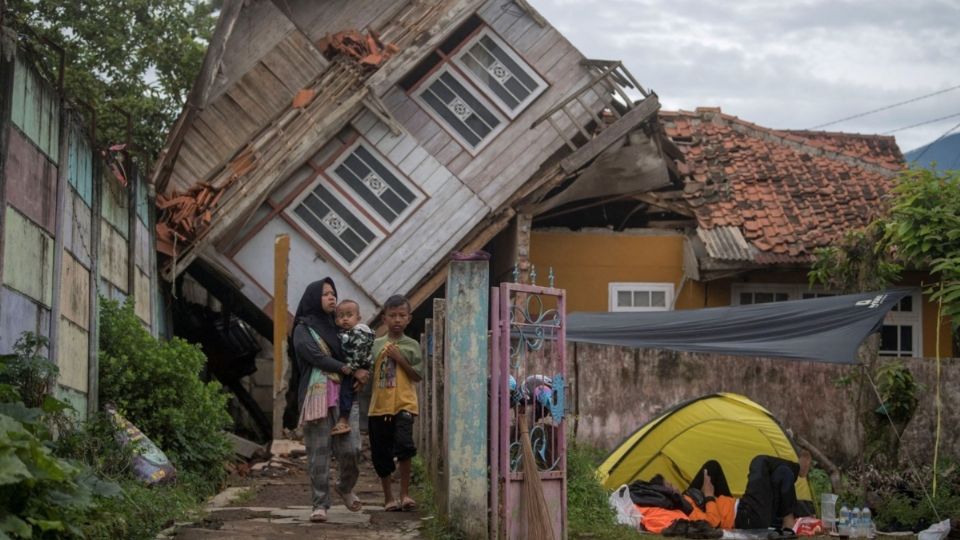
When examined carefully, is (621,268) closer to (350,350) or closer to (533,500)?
(350,350)

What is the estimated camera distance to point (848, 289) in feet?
46.0

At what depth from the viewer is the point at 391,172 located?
1788 centimetres

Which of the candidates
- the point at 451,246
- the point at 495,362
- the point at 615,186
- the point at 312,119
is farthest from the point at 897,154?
the point at 495,362

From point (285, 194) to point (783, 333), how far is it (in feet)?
24.0

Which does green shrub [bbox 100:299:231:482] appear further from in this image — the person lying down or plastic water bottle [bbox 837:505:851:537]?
plastic water bottle [bbox 837:505:851:537]

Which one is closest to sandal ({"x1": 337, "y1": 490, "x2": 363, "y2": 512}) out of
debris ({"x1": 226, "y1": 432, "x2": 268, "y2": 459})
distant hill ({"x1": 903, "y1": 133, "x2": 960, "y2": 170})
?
debris ({"x1": 226, "y1": 432, "x2": 268, "y2": 459})

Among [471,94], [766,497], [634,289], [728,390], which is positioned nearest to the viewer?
[766,497]

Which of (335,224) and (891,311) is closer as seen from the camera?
(335,224)

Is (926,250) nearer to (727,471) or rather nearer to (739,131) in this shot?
(727,471)

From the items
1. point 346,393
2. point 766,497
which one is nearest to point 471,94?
point 766,497

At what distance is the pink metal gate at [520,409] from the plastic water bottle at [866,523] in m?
3.93

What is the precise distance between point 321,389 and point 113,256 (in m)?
3.59

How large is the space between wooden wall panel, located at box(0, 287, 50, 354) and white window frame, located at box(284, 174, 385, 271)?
28.7 ft

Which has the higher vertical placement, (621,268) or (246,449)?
(621,268)
